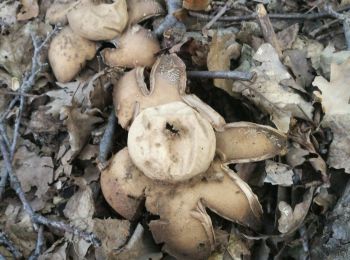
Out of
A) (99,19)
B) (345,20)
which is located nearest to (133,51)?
(99,19)

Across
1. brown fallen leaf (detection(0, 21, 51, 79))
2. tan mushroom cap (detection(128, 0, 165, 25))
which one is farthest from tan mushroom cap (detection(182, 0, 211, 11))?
brown fallen leaf (detection(0, 21, 51, 79))

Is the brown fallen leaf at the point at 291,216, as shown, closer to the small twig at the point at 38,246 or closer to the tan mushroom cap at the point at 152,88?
the tan mushroom cap at the point at 152,88

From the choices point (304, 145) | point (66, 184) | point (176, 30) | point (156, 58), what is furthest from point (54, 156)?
point (304, 145)

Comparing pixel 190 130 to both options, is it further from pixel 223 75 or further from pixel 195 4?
pixel 195 4

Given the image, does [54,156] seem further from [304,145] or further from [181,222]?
[304,145]

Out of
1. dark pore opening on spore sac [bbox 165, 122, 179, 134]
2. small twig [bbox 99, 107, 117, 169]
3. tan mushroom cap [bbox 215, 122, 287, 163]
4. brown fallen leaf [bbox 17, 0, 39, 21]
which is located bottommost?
small twig [bbox 99, 107, 117, 169]

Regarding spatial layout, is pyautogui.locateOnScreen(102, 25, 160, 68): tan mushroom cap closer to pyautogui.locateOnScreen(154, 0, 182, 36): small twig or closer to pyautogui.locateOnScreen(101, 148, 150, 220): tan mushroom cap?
pyautogui.locateOnScreen(154, 0, 182, 36): small twig

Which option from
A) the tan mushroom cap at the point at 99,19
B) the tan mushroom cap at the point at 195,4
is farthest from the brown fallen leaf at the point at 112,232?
the tan mushroom cap at the point at 195,4
